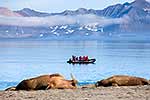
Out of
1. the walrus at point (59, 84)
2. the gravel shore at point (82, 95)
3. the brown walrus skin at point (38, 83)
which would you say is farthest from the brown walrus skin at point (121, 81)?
the gravel shore at point (82, 95)

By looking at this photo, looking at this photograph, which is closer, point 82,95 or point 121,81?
point 82,95

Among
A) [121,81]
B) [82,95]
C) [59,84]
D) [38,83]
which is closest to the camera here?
[82,95]

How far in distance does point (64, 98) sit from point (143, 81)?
6.84 metres

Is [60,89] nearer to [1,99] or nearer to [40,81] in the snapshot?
[40,81]

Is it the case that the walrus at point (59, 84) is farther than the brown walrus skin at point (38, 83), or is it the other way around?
the brown walrus skin at point (38, 83)

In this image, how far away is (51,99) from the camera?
15445mm

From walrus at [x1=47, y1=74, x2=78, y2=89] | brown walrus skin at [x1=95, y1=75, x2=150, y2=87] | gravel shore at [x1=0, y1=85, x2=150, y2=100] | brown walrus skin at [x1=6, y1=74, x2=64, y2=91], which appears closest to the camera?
gravel shore at [x1=0, y1=85, x2=150, y2=100]

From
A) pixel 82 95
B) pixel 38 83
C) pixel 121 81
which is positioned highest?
Result: pixel 38 83

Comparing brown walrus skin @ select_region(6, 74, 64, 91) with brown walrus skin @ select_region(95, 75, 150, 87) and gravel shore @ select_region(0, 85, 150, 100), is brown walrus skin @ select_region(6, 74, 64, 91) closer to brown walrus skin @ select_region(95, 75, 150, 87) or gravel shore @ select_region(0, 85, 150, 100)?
gravel shore @ select_region(0, 85, 150, 100)

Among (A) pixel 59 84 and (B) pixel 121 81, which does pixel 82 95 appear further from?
(B) pixel 121 81

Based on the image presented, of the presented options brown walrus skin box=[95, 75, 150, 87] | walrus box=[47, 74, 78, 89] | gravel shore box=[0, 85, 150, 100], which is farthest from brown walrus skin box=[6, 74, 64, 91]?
brown walrus skin box=[95, 75, 150, 87]

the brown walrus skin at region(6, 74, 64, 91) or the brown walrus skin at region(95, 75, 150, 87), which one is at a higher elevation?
the brown walrus skin at region(6, 74, 64, 91)

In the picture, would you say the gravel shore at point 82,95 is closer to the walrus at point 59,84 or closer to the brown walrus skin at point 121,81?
the walrus at point 59,84

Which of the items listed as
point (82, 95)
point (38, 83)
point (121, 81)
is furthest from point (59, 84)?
point (121, 81)
